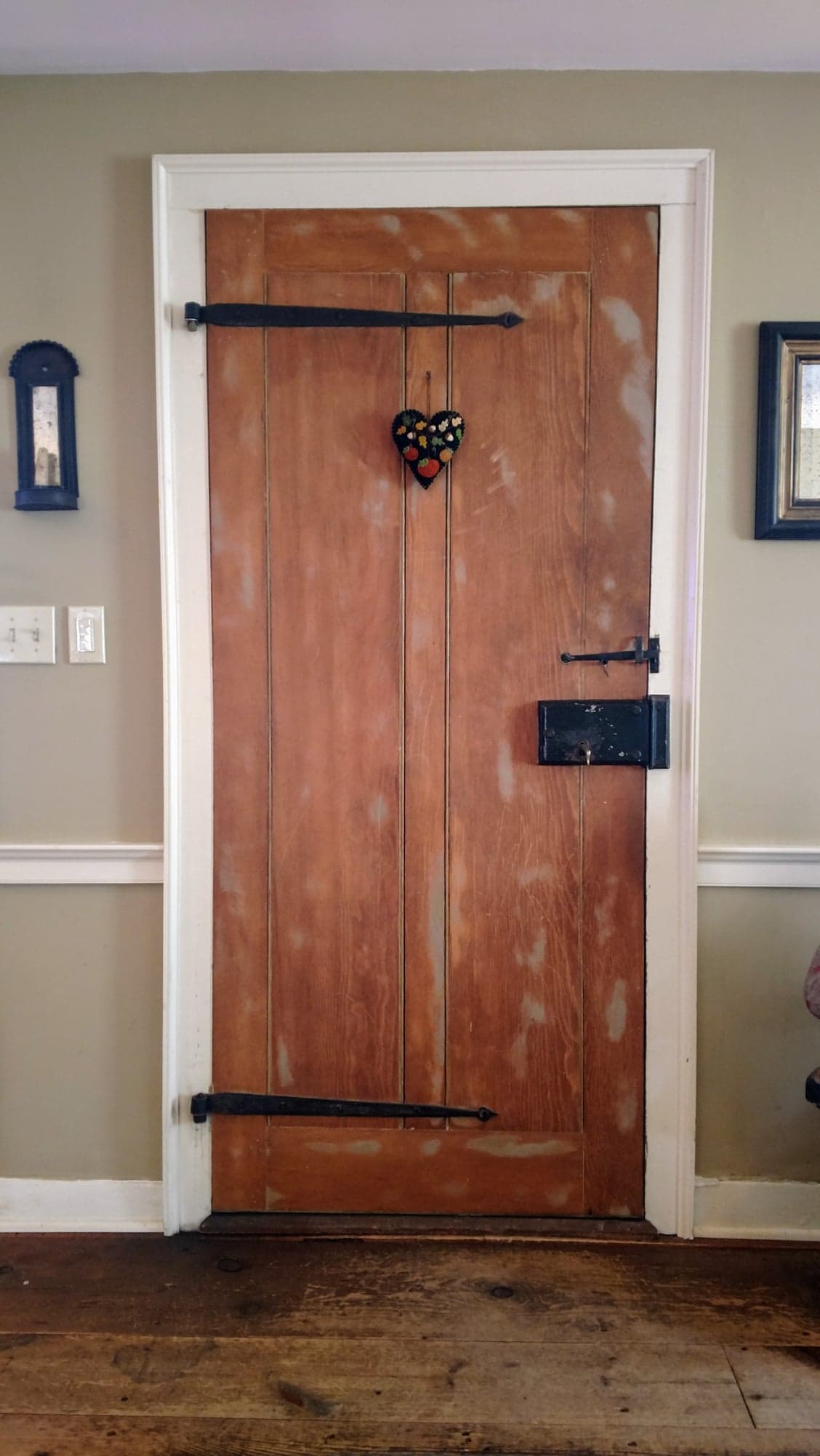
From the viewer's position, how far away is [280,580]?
5.98 ft

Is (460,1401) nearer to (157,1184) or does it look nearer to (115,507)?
(157,1184)

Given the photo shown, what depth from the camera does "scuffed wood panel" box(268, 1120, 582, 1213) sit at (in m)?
1.86

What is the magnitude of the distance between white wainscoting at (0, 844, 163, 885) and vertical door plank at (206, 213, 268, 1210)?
0.48 ft

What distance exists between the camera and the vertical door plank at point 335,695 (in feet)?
5.90

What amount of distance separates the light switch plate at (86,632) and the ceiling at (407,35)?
41.8 inches

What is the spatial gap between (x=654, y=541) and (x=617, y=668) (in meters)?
0.27

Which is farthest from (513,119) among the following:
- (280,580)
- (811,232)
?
(280,580)

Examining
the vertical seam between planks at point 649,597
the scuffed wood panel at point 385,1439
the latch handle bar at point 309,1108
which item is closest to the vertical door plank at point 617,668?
the vertical seam between planks at point 649,597

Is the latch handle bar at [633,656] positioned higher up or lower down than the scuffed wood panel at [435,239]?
lower down

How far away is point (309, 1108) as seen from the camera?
1.86 meters

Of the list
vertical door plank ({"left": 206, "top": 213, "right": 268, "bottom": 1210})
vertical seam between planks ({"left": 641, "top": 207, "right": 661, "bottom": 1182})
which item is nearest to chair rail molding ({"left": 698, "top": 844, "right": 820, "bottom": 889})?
vertical seam between planks ({"left": 641, "top": 207, "right": 661, "bottom": 1182})

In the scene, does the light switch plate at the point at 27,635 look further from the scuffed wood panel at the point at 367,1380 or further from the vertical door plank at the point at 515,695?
the scuffed wood panel at the point at 367,1380

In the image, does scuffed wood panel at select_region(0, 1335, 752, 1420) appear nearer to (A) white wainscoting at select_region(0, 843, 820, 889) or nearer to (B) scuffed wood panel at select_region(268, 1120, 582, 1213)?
(B) scuffed wood panel at select_region(268, 1120, 582, 1213)

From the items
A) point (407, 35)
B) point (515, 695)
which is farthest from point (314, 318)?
point (515, 695)
